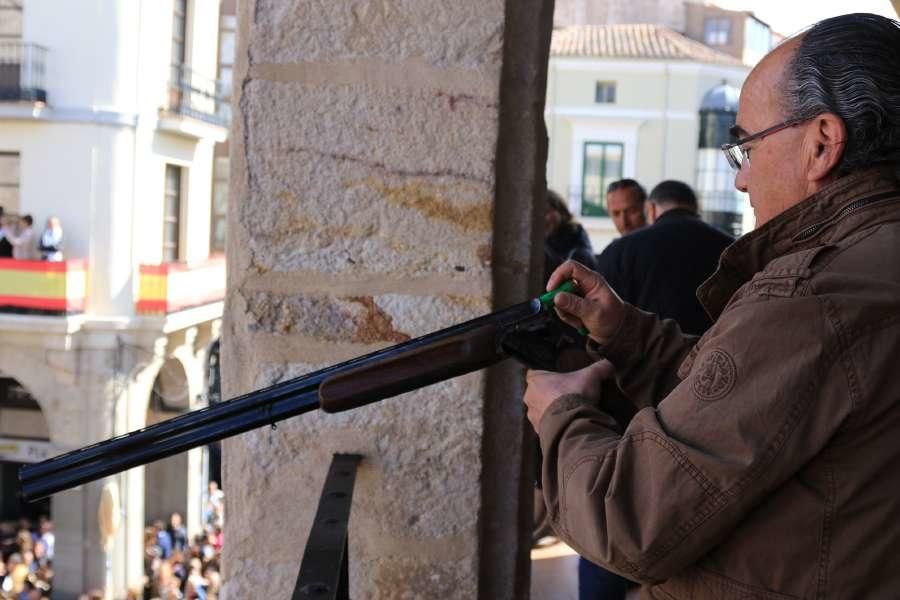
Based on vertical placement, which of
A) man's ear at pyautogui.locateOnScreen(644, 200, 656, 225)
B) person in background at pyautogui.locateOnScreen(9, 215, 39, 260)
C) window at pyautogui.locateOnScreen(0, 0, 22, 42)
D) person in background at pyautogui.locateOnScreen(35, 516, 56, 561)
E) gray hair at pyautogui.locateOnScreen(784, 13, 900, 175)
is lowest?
person in background at pyautogui.locateOnScreen(35, 516, 56, 561)

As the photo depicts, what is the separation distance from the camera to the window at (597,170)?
53.1ft

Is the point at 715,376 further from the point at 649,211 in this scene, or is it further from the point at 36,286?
the point at 36,286

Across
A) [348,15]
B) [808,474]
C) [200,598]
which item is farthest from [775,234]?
[200,598]

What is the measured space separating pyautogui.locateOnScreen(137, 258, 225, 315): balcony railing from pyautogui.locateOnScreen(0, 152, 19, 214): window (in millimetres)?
1342

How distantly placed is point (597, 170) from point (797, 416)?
15.8 metres

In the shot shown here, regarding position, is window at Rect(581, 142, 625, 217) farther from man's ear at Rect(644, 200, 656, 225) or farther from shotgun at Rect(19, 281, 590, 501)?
shotgun at Rect(19, 281, 590, 501)

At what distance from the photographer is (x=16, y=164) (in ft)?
32.3

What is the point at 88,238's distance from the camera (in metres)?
9.88

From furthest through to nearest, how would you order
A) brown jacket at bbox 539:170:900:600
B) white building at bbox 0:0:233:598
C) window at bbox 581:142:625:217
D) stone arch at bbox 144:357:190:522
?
window at bbox 581:142:625:217
stone arch at bbox 144:357:190:522
white building at bbox 0:0:233:598
brown jacket at bbox 539:170:900:600

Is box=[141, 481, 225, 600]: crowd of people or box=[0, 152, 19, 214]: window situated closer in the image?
box=[141, 481, 225, 600]: crowd of people

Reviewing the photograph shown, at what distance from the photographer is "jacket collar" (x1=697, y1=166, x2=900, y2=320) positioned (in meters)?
0.93

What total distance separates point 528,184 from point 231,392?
0.51m

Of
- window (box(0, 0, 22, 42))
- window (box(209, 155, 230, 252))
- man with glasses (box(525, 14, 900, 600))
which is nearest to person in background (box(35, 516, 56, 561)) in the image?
window (box(209, 155, 230, 252))

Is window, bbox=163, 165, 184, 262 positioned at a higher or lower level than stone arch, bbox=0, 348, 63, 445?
higher
